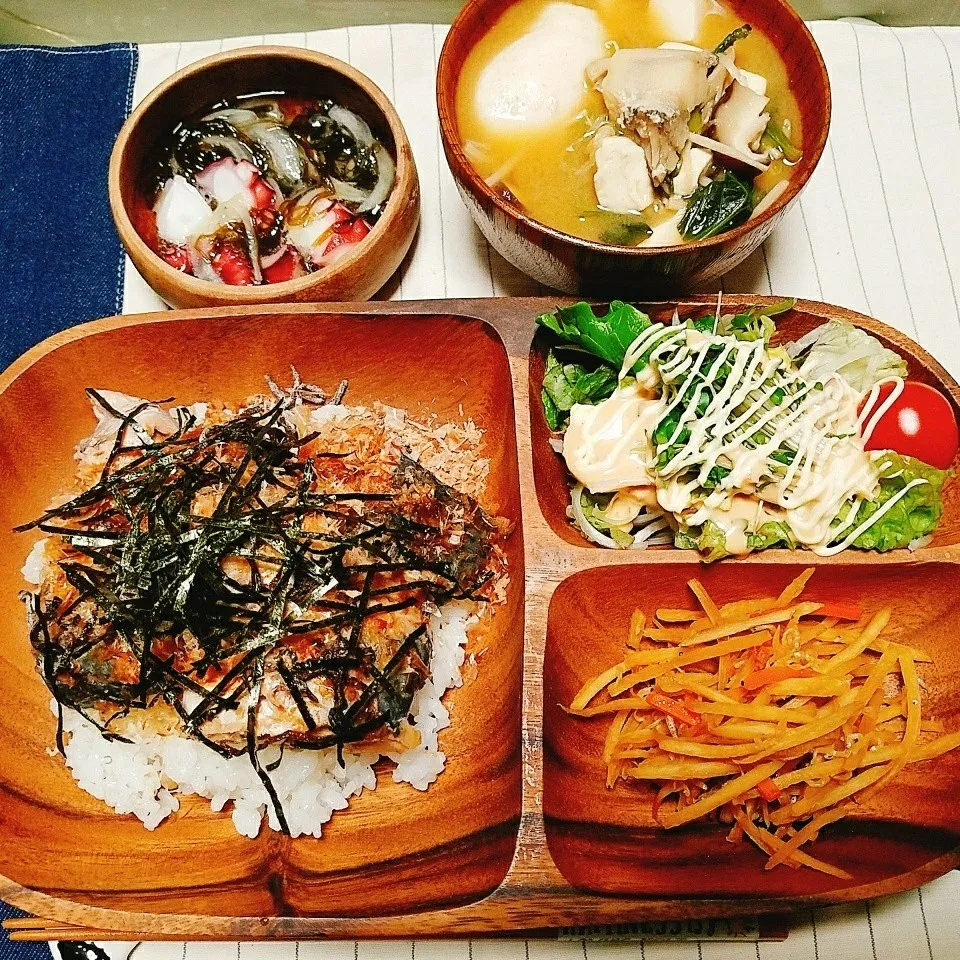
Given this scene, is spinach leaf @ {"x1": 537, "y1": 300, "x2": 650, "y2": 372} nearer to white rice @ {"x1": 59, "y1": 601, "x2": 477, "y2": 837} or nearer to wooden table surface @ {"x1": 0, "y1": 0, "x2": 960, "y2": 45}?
white rice @ {"x1": 59, "y1": 601, "x2": 477, "y2": 837}

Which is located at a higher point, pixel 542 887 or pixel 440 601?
pixel 440 601

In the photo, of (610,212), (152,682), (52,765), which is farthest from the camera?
(610,212)

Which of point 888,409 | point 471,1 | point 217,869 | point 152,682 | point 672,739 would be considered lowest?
point 217,869

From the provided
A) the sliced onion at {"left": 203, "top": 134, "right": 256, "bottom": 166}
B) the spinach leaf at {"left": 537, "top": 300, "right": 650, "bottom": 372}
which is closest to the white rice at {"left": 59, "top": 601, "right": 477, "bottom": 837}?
the spinach leaf at {"left": 537, "top": 300, "right": 650, "bottom": 372}

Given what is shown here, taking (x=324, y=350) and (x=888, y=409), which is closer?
(x=888, y=409)

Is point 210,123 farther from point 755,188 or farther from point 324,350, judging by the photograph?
point 755,188

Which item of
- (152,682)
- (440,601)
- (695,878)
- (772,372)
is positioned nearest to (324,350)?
(440,601)

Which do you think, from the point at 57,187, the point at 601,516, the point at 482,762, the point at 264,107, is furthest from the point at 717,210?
the point at 57,187

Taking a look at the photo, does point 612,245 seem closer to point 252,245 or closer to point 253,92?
point 252,245
